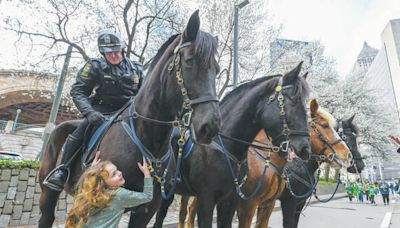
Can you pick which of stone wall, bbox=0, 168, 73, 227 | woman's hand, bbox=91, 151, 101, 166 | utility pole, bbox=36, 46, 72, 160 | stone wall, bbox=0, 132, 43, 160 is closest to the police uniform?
woman's hand, bbox=91, 151, 101, 166

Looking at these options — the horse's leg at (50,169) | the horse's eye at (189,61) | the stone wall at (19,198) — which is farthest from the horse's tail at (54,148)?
the stone wall at (19,198)

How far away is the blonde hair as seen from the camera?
2080 mm

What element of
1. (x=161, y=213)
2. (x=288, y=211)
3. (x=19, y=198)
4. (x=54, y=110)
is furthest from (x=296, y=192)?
(x=54, y=110)

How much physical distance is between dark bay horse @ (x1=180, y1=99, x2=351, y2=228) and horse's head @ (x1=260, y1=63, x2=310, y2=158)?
47 cm

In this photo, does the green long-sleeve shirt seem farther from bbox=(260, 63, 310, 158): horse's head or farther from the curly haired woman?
bbox=(260, 63, 310, 158): horse's head

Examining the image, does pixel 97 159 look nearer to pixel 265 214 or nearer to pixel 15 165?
pixel 265 214

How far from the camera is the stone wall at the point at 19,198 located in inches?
246

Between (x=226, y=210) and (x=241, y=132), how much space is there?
1098 millimetres

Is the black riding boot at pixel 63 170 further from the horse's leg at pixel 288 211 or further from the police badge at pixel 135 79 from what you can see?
the horse's leg at pixel 288 211

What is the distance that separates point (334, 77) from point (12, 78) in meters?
30.8

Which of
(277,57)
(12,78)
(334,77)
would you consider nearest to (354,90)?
(334,77)

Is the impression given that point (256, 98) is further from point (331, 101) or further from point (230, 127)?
point (331, 101)

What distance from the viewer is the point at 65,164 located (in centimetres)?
265

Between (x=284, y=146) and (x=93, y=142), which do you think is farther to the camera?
(x=284, y=146)
